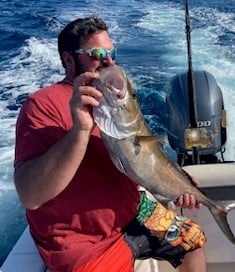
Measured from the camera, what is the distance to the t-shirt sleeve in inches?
69.3

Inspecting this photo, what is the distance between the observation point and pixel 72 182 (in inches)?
74.0

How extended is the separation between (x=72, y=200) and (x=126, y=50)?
21.9 ft

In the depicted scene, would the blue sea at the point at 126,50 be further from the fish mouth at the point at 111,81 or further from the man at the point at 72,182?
the fish mouth at the point at 111,81

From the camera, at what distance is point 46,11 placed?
422 inches

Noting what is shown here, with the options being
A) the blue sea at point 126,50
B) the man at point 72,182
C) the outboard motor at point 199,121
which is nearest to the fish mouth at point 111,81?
the man at point 72,182

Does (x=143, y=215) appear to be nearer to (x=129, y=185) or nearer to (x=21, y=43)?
(x=129, y=185)

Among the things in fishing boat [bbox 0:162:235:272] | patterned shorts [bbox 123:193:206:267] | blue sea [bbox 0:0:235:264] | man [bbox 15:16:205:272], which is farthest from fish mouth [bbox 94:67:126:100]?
blue sea [bbox 0:0:235:264]

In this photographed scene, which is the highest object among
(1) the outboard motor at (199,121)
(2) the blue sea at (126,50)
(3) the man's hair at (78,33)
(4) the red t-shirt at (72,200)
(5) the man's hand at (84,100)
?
(3) the man's hair at (78,33)

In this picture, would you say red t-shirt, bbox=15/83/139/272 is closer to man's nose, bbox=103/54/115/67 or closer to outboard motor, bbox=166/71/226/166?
man's nose, bbox=103/54/115/67

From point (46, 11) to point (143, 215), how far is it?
8.96 meters

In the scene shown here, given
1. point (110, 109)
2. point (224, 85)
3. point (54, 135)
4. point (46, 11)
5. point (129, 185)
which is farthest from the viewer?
point (46, 11)

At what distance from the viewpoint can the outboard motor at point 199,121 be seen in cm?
334

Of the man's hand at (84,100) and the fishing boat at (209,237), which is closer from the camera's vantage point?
the man's hand at (84,100)

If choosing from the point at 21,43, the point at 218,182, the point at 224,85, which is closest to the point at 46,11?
the point at 21,43
